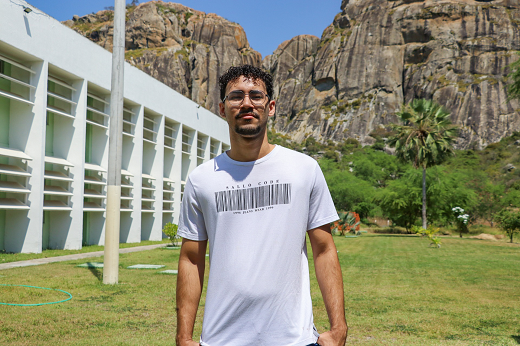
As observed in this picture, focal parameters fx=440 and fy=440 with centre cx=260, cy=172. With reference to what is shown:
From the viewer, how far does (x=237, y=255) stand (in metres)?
2.01

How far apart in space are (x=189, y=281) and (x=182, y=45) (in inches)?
4725

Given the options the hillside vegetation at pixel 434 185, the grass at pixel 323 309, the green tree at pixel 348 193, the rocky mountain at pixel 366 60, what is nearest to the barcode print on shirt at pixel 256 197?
the grass at pixel 323 309

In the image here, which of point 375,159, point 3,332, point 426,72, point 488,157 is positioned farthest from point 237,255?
point 426,72

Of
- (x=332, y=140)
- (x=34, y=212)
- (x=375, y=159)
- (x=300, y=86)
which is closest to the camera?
(x=34, y=212)

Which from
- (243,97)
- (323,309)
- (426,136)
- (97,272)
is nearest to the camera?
(243,97)

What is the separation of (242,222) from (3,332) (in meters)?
5.81

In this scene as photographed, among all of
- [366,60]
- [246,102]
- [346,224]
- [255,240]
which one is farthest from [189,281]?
[366,60]

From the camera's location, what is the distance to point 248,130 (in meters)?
2.18

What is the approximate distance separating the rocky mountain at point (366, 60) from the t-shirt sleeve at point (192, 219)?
9739 cm

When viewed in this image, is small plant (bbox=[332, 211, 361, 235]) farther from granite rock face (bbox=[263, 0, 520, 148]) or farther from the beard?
granite rock face (bbox=[263, 0, 520, 148])

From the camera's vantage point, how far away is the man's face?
7.22ft

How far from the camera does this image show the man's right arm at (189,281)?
2174 mm

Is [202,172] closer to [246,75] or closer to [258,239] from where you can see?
[258,239]

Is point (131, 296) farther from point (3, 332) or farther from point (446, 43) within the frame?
point (446, 43)
